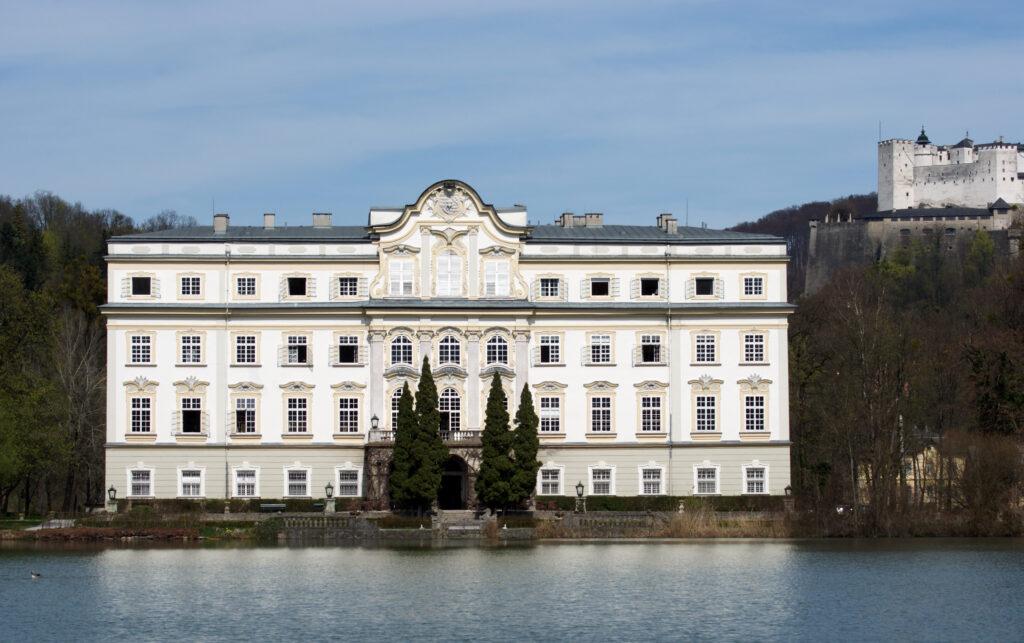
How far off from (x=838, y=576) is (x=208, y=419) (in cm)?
3030

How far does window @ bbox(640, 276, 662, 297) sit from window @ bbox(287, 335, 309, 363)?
13555 millimetres

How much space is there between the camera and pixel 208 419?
239ft

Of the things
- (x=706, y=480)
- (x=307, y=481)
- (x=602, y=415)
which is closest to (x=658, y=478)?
(x=706, y=480)

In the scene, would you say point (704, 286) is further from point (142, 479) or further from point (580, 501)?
point (142, 479)

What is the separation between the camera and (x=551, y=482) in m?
73.5

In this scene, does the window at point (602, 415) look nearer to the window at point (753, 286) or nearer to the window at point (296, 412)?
the window at point (753, 286)

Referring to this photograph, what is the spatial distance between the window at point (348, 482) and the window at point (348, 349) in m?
4.38

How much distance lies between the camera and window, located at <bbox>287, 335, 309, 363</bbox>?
240 ft

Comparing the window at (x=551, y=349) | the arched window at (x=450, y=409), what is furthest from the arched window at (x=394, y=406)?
the window at (x=551, y=349)

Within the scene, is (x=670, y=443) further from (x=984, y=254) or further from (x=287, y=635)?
(x=984, y=254)

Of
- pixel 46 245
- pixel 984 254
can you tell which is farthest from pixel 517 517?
pixel 984 254

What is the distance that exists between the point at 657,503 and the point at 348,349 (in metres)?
13.6

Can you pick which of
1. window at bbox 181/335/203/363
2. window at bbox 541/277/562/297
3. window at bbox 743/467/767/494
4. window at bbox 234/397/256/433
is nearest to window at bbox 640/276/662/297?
window at bbox 541/277/562/297

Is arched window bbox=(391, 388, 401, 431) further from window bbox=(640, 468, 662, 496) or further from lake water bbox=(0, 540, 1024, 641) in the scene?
lake water bbox=(0, 540, 1024, 641)
